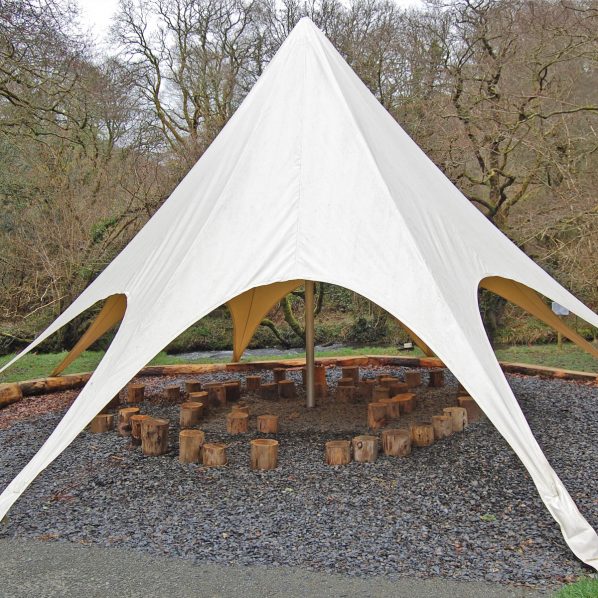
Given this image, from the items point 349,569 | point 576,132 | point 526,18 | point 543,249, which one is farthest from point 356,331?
point 349,569

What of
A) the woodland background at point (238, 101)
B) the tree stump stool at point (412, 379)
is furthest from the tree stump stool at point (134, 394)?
the woodland background at point (238, 101)

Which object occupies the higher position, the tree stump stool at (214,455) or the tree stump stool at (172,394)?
the tree stump stool at (172,394)

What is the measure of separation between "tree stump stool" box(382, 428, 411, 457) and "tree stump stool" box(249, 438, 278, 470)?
0.67m

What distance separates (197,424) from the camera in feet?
15.6

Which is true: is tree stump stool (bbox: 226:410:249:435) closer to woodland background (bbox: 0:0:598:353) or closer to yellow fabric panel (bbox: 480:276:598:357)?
yellow fabric panel (bbox: 480:276:598:357)

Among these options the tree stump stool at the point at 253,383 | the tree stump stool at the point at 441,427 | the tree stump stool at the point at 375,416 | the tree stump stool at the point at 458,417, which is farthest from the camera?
the tree stump stool at the point at 253,383

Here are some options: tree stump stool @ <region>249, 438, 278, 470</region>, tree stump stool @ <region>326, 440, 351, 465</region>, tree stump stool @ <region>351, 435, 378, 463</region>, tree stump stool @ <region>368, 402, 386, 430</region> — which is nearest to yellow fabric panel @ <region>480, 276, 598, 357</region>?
tree stump stool @ <region>368, 402, 386, 430</region>

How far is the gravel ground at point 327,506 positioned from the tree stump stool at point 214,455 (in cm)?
6

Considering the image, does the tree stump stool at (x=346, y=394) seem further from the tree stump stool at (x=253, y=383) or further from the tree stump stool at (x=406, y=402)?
the tree stump stool at (x=253, y=383)

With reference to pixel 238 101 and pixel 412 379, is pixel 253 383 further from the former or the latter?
pixel 238 101

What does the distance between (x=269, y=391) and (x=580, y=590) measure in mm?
3642

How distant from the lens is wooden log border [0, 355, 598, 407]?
249 inches

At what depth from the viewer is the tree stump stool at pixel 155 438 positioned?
13.3ft

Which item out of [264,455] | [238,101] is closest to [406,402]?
[264,455]
